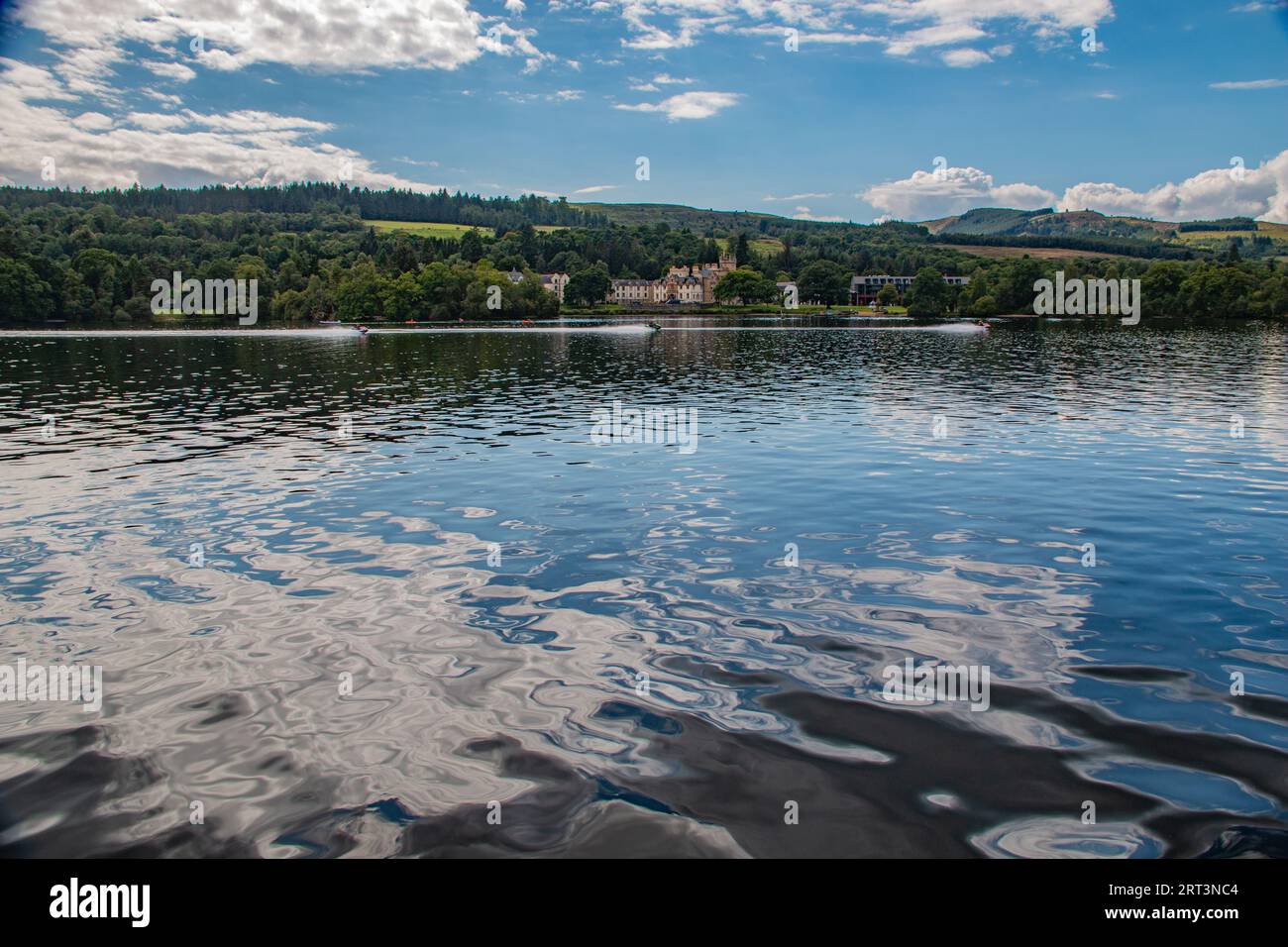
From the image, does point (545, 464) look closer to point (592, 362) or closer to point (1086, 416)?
point (1086, 416)

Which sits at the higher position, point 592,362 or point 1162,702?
point 592,362

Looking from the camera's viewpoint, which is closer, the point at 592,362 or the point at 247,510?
the point at 247,510

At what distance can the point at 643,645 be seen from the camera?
1423cm

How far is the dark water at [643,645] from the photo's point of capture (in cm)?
940

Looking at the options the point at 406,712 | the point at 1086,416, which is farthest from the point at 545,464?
the point at 1086,416

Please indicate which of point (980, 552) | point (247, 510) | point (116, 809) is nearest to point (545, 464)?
point (247, 510)

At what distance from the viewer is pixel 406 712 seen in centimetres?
1182

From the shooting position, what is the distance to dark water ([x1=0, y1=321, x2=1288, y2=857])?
9.40 metres

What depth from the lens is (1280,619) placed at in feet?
48.9

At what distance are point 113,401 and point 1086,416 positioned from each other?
55287 mm
